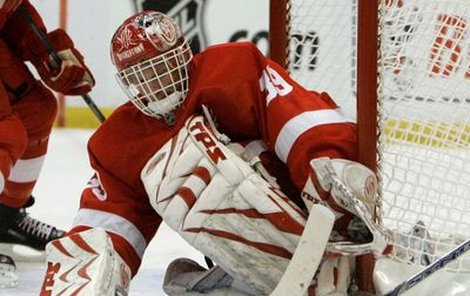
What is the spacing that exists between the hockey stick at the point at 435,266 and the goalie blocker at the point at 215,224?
74 mm

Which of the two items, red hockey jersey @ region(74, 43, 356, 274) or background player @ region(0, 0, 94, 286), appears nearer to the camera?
red hockey jersey @ region(74, 43, 356, 274)

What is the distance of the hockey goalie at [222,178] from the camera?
173cm

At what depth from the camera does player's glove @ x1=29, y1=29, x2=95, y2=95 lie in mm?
2445

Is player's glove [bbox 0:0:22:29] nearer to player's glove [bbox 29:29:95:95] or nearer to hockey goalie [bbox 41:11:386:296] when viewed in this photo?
player's glove [bbox 29:29:95:95]

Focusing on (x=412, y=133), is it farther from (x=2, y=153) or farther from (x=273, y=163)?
(x=2, y=153)

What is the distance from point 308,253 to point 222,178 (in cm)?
20

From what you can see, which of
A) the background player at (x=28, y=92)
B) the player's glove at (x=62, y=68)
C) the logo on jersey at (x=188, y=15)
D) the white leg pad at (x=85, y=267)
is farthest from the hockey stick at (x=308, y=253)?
the logo on jersey at (x=188, y=15)

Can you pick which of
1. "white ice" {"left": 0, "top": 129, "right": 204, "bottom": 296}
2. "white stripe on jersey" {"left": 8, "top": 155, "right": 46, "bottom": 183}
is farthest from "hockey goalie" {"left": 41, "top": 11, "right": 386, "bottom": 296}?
"white stripe on jersey" {"left": 8, "top": 155, "right": 46, "bottom": 183}

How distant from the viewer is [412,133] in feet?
6.36

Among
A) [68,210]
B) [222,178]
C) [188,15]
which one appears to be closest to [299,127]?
[222,178]

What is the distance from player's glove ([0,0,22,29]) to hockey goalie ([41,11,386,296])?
1.60 feet

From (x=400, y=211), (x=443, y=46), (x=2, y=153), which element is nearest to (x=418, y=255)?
(x=400, y=211)

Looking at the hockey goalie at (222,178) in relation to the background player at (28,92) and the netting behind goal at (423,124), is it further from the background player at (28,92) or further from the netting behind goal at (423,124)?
the background player at (28,92)

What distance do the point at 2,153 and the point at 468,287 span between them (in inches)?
33.6
